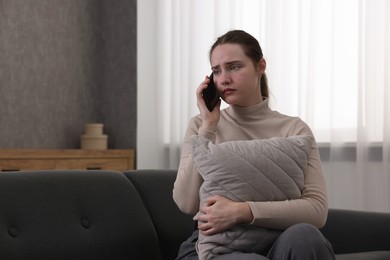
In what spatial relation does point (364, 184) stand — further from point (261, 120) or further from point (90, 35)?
point (90, 35)

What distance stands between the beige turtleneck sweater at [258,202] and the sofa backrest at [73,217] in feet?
0.72

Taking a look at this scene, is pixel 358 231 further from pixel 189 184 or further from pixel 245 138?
pixel 189 184

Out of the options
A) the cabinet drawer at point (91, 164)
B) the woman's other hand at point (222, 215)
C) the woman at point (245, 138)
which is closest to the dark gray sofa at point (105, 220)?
the woman at point (245, 138)

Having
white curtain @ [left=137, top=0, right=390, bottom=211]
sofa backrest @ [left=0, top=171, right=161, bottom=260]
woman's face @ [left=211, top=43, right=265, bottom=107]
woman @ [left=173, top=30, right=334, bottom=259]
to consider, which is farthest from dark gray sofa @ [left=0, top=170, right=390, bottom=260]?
white curtain @ [left=137, top=0, right=390, bottom=211]

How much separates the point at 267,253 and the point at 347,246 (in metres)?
0.58

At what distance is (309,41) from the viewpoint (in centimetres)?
370

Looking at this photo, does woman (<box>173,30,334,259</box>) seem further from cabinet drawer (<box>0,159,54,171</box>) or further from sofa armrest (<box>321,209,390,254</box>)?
Answer: cabinet drawer (<box>0,159,54,171</box>)

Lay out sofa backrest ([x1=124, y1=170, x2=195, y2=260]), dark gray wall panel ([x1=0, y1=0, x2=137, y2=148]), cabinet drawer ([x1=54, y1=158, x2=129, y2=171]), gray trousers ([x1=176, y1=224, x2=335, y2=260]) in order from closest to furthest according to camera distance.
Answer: gray trousers ([x1=176, y1=224, x2=335, y2=260]) < sofa backrest ([x1=124, y1=170, x2=195, y2=260]) < cabinet drawer ([x1=54, y1=158, x2=129, y2=171]) < dark gray wall panel ([x1=0, y1=0, x2=137, y2=148])

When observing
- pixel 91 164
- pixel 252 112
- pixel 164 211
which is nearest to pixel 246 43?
pixel 252 112

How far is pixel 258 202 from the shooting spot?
1.82 meters

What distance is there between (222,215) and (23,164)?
2.07 metres

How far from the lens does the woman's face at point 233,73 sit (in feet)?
6.66

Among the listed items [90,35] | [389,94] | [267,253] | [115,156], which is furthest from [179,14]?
[267,253]

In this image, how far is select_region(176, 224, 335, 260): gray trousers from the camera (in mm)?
1616
